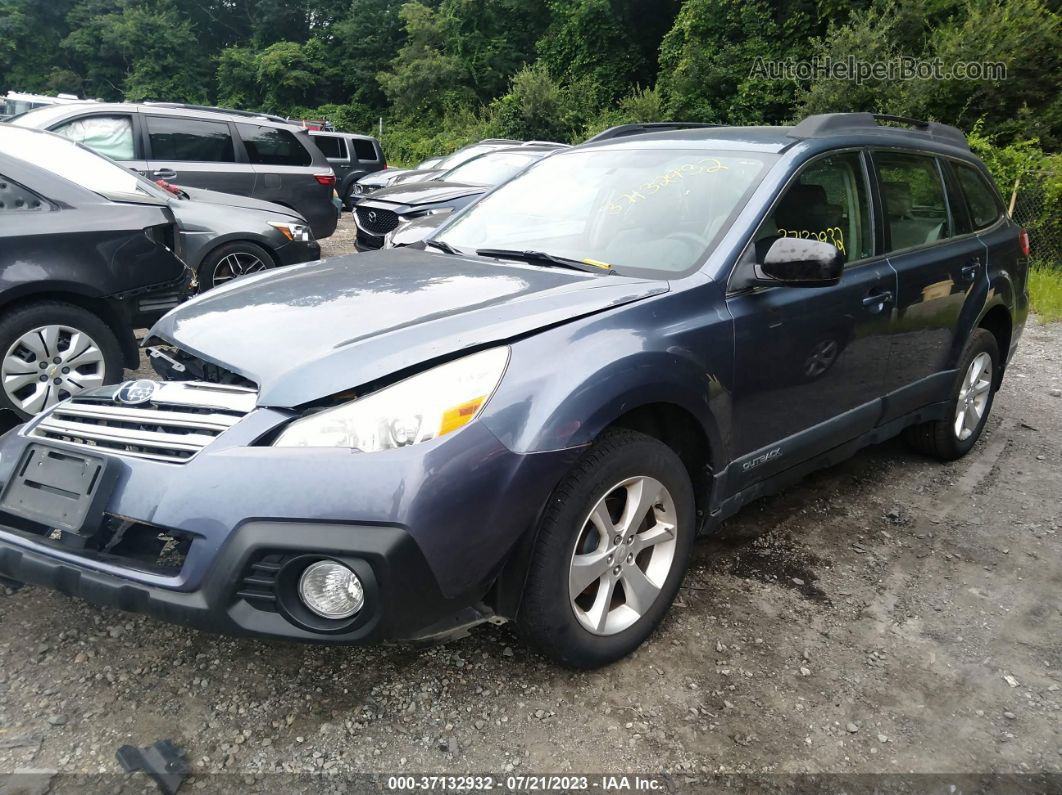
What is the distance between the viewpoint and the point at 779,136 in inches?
121

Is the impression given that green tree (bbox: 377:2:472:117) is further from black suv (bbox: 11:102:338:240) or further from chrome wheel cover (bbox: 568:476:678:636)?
chrome wheel cover (bbox: 568:476:678:636)

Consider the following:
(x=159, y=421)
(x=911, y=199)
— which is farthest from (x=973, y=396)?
(x=159, y=421)

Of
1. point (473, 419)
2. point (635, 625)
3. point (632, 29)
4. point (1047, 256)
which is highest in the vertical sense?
point (632, 29)

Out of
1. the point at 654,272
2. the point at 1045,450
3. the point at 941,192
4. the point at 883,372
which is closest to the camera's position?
the point at 654,272

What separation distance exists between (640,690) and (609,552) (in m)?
0.44

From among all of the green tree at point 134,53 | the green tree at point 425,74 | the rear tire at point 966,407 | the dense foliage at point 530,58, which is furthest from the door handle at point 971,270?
the green tree at point 134,53

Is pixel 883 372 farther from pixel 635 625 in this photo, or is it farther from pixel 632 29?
pixel 632 29

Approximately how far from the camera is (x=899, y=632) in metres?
2.68

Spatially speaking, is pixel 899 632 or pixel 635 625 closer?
pixel 635 625

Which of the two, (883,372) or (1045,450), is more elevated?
(883,372)

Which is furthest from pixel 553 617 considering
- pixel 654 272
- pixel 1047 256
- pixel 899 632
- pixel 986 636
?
pixel 1047 256

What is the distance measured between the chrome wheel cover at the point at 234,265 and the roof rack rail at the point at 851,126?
14.8ft

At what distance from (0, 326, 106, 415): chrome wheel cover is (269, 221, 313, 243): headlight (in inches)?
101

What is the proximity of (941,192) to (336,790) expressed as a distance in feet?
12.2
